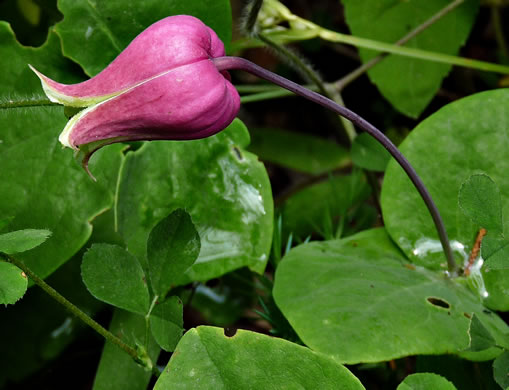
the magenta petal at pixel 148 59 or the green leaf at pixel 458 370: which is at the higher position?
the magenta petal at pixel 148 59

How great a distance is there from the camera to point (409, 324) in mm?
899

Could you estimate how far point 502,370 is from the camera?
0.81m

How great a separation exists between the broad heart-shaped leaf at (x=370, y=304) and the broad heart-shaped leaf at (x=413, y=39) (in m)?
0.58

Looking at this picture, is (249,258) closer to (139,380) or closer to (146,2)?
(139,380)

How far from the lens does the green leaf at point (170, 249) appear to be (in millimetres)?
875

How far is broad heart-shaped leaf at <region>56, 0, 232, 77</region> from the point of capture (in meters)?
1.12

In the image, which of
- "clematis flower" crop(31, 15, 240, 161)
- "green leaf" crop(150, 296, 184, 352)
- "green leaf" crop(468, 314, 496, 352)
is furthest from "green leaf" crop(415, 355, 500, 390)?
"clematis flower" crop(31, 15, 240, 161)

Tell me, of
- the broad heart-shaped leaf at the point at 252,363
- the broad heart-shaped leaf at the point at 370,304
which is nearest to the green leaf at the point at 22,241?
the broad heart-shaped leaf at the point at 252,363

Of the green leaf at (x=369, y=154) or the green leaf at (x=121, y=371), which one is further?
the green leaf at (x=369, y=154)

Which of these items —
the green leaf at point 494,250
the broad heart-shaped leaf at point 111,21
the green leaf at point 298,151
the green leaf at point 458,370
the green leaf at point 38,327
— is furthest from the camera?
the green leaf at point 298,151

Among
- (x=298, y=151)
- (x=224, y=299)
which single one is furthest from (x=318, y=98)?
(x=298, y=151)

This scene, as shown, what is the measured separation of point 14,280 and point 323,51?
1.42 m

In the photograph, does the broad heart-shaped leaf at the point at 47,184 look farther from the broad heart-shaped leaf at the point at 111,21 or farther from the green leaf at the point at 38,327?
the green leaf at the point at 38,327

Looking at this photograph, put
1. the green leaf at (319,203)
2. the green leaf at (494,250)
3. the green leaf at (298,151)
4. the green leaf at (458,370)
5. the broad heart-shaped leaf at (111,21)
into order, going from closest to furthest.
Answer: the green leaf at (494,250), the green leaf at (458,370), the broad heart-shaped leaf at (111,21), the green leaf at (319,203), the green leaf at (298,151)
